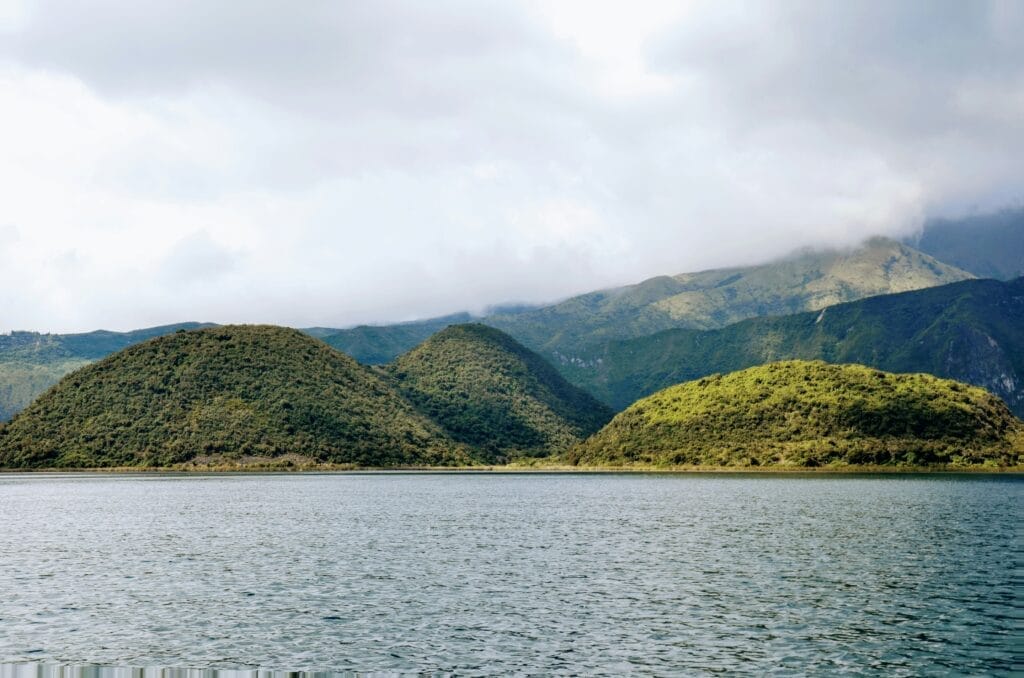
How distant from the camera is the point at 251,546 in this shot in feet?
260

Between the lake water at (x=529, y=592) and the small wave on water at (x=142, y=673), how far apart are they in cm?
82

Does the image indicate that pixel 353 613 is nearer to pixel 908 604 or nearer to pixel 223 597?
pixel 223 597

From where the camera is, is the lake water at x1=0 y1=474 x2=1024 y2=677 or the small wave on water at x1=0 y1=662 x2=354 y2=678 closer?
the small wave on water at x1=0 y1=662 x2=354 y2=678

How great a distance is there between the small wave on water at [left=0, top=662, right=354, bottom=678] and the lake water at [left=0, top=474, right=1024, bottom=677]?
0.82 m

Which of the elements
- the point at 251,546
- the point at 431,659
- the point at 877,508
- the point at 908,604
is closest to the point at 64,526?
the point at 251,546

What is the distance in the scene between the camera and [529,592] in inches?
2109

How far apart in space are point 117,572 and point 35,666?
2836cm

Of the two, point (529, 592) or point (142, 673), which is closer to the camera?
point (142, 673)

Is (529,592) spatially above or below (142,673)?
below

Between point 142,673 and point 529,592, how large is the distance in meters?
24.1

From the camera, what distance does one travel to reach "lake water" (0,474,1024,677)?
38656 mm

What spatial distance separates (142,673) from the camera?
117 feet

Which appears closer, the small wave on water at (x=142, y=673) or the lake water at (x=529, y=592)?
the small wave on water at (x=142, y=673)

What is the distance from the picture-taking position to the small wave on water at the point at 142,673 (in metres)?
34.7
